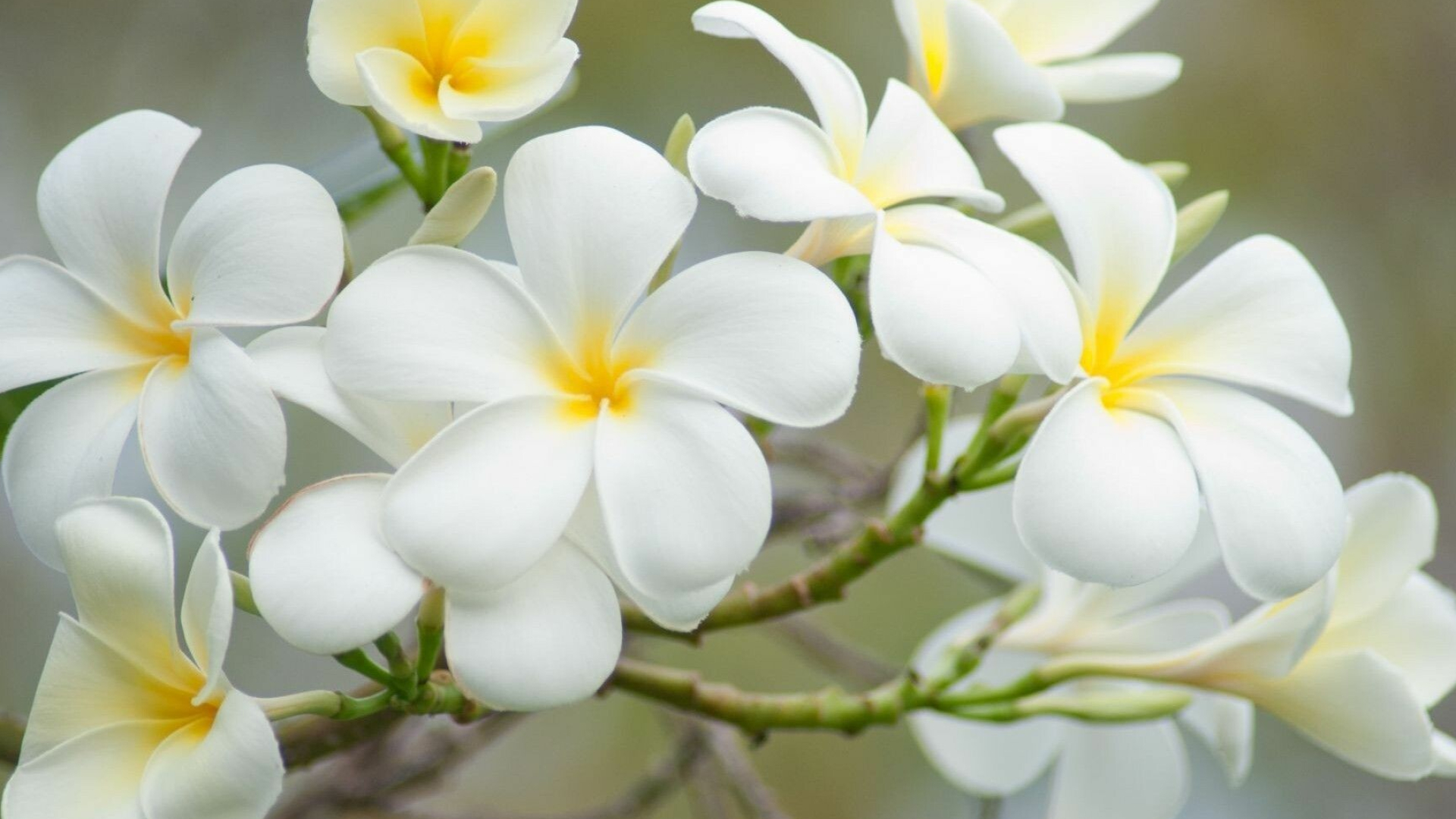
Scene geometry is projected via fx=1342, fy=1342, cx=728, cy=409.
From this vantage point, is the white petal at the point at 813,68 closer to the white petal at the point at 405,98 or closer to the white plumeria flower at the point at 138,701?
the white petal at the point at 405,98

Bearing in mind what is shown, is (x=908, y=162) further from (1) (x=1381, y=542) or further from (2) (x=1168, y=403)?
(1) (x=1381, y=542)

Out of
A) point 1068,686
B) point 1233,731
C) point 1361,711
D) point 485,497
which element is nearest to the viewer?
point 485,497

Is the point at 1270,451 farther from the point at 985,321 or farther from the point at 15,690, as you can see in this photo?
the point at 15,690

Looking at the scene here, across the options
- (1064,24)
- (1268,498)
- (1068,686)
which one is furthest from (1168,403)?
(1068,686)

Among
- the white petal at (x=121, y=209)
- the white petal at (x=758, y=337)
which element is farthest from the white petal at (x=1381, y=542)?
the white petal at (x=121, y=209)

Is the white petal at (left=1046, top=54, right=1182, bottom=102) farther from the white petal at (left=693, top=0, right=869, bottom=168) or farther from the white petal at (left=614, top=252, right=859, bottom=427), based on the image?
the white petal at (left=614, top=252, right=859, bottom=427)

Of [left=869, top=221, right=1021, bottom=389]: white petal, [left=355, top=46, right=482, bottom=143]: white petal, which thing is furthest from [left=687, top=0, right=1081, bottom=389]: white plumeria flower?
[left=355, top=46, right=482, bottom=143]: white petal
